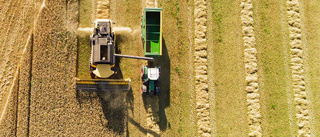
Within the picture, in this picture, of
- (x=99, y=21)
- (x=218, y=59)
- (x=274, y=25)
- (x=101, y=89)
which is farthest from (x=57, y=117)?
(x=274, y=25)

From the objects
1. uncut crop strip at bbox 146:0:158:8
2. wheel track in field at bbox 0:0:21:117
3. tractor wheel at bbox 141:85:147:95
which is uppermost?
uncut crop strip at bbox 146:0:158:8

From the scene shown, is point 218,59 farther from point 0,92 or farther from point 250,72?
point 0,92

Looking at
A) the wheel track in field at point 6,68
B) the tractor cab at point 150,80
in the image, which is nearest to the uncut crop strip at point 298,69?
the tractor cab at point 150,80

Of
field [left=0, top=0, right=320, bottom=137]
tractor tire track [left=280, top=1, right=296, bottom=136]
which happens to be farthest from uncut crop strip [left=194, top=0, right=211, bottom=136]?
tractor tire track [left=280, top=1, right=296, bottom=136]

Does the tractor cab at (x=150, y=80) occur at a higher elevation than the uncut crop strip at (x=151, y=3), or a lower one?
lower

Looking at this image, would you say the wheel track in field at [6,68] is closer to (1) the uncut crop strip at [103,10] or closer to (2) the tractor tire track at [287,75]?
(1) the uncut crop strip at [103,10]

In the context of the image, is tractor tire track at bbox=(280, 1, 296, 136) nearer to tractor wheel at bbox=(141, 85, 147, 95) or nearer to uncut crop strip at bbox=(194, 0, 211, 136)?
uncut crop strip at bbox=(194, 0, 211, 136)

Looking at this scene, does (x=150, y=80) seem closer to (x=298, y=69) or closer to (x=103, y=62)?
(x=103, y=62)
